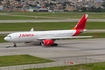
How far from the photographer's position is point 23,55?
62.3 meters

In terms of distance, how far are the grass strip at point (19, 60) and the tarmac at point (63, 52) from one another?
2.15m

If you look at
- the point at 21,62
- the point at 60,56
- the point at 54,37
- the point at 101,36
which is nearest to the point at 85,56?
the point at 60,56

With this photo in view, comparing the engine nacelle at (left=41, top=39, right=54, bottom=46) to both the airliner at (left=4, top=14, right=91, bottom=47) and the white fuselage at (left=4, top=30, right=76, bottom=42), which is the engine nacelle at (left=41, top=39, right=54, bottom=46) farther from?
the white fuselage at (left=4, top=30, right=76, bottom=42)

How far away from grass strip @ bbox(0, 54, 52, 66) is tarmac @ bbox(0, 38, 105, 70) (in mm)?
2147

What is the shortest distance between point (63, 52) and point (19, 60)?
1231 cm

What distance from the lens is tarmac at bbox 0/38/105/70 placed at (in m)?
55.3

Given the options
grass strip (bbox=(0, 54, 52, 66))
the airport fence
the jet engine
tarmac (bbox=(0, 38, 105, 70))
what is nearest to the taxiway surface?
tarmac (bbox=(0, 38, 105, 70))

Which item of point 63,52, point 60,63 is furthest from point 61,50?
point 60,63

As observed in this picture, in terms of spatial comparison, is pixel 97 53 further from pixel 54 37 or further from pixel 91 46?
pixel 54 37

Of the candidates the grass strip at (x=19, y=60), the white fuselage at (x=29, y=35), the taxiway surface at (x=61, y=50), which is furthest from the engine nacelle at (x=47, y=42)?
the grass strip at (x=19, y=60)

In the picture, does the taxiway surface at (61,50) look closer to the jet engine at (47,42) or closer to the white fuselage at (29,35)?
the jet engine at (47,42)

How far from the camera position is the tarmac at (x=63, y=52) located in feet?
181

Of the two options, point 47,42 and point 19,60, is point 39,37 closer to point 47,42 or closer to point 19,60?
point 47,42

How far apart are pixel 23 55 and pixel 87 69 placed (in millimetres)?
15796
